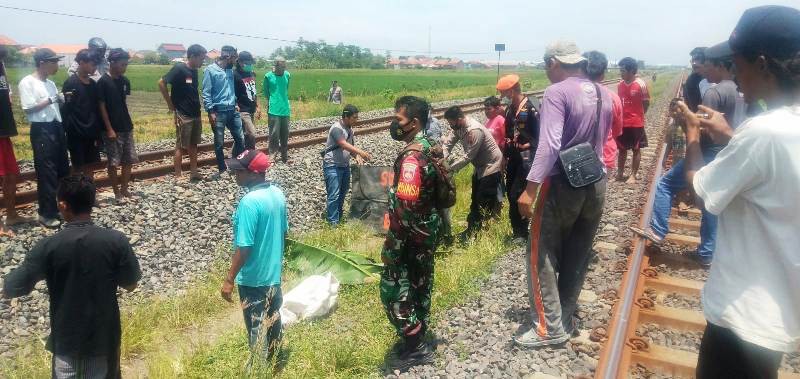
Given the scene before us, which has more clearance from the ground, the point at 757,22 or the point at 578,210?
the point at 757,22

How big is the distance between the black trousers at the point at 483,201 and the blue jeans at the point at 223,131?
440 cm

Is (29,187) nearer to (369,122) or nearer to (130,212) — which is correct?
(130,212)

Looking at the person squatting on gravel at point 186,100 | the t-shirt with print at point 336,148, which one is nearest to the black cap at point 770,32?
the t-shirt with print at point 336,148

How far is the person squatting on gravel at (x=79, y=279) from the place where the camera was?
3047mm

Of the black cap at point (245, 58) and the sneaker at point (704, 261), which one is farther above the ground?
the black cap at point (245, 58)

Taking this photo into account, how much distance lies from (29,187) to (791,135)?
878 centimetres

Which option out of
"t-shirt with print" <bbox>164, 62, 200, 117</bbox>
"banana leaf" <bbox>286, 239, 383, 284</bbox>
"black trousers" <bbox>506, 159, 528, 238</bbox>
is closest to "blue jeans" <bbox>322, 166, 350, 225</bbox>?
"banana leaf" <bbox>286, 239, 383, 284</bbox>

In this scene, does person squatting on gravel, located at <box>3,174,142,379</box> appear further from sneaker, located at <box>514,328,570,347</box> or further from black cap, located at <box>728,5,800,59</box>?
black cap, located at <box>728,5,800,59</box>

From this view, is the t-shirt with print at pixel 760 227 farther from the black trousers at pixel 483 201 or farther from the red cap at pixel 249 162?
the black trousers at pixel 483 201

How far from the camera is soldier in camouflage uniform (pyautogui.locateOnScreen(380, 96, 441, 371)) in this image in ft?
12.2

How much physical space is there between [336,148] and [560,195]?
448cm

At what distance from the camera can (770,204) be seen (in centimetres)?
179

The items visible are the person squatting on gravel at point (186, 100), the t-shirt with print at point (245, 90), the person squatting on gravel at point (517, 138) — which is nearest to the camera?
the person squatting on gravel at point (517, 138)

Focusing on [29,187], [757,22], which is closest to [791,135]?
[757,22]
